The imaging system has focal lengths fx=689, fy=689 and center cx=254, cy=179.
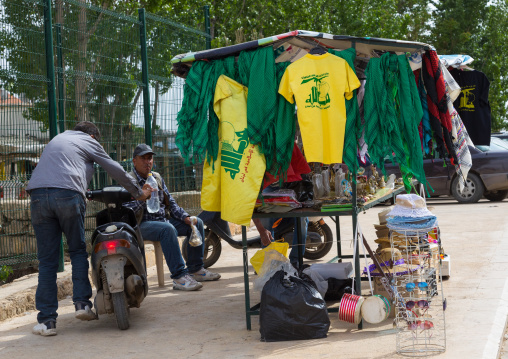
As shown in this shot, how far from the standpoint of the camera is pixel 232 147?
227 inches

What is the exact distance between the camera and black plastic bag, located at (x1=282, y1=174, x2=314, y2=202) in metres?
6.36

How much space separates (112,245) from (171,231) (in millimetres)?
1521

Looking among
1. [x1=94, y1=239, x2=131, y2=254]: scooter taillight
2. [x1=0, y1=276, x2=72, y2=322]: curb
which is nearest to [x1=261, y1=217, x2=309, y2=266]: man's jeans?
[x1=94, y1=239, x2=131, y2=254]: scooter taillight

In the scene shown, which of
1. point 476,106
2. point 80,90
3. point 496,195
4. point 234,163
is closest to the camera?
point 234,163

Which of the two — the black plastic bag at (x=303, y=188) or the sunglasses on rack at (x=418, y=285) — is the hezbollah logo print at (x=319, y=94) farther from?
the sunglasses on rack at (x=418, y=285)

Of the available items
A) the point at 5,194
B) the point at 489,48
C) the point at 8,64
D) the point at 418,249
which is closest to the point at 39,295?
the point at 5,194

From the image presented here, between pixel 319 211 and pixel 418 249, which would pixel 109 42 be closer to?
pixel 319 211

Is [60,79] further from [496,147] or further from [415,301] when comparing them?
[496,147]

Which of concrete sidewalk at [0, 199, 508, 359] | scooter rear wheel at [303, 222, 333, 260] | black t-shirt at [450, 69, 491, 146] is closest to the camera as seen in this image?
concrete sidewalk at [0, 199, 508, 359]

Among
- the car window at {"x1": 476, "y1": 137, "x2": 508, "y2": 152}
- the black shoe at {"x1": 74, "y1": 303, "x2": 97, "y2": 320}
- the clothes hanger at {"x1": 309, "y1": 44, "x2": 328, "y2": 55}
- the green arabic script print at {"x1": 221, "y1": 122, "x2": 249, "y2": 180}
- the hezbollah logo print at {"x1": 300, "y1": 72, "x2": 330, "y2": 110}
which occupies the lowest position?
the black shoe at {"x1": 74, "y1": 303, "x2": 97, "y2": 320}

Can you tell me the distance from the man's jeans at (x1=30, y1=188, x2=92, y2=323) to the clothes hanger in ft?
7.83

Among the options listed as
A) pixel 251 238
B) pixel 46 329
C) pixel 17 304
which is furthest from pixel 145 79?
pixel 46 329

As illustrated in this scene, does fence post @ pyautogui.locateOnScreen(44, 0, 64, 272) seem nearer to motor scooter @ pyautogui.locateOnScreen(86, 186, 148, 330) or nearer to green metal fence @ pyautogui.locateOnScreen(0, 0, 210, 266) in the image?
green metal fence @ pyautogui.locateOnScreen(0, 0, 210, 266)

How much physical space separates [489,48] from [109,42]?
2735 cm
